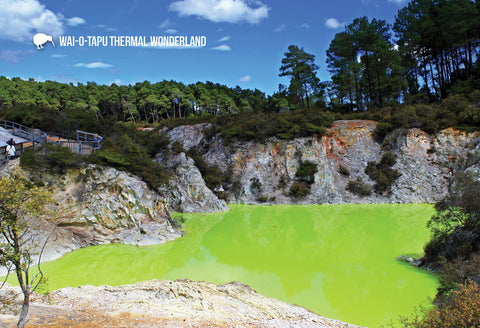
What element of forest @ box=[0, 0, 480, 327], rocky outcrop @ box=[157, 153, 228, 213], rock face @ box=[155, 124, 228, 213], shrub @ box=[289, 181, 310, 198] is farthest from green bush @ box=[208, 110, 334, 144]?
rocky outcrop @ box=[157, 153, 228, 213]

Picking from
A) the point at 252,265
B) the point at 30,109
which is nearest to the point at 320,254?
the point at 252,265

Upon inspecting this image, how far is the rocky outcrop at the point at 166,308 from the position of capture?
744 cm

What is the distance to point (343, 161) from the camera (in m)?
34.6

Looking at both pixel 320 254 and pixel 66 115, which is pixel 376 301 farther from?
pixel 66 115

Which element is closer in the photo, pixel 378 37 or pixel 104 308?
pixel 104 308

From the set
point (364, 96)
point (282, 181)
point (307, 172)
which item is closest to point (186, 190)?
point (282, 181)

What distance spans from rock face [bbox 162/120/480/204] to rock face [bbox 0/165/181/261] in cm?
1459

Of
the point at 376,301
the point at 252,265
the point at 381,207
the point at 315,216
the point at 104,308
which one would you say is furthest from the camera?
the point at 381,207

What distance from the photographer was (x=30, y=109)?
29672 millimetres

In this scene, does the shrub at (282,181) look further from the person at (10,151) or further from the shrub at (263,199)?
the person at (10,151)

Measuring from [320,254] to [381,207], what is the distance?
15.0 m

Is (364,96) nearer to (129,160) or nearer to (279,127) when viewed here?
(279,127)

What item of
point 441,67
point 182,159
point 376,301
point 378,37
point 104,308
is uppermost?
point 378,37

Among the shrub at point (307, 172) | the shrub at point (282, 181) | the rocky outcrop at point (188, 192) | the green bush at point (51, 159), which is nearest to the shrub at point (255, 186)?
the shrub at point (282, 181)
